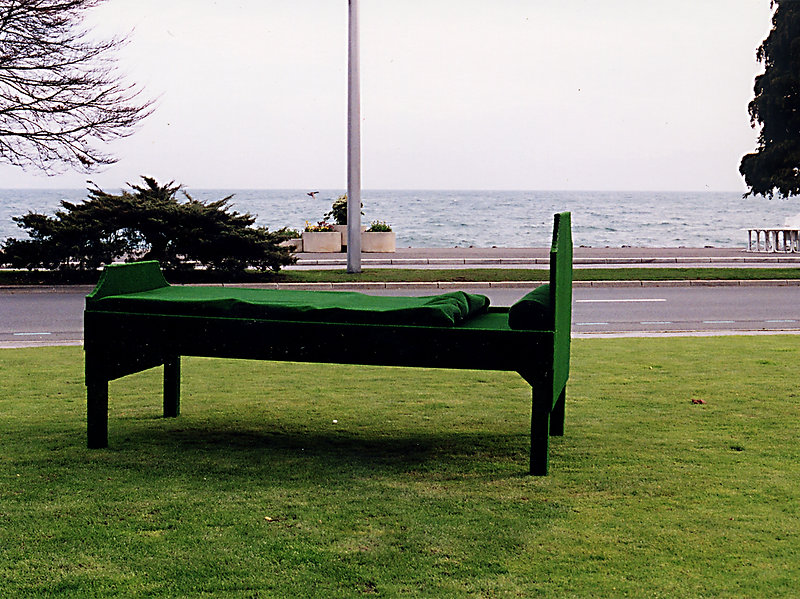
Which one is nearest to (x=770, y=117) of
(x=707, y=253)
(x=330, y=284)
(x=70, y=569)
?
(x=707, y=253)

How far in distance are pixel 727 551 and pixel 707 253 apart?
26.1 metres

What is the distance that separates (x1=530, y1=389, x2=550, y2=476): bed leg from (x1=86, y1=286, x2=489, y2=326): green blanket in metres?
0.59

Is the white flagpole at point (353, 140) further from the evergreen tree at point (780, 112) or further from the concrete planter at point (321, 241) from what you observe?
the evergreen tree at point (780, 112)

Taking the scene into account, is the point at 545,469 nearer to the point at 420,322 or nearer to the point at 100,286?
the point at 420,322

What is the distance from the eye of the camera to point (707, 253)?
92.4ft

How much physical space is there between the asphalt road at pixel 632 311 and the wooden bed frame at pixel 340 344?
5124 millimetres

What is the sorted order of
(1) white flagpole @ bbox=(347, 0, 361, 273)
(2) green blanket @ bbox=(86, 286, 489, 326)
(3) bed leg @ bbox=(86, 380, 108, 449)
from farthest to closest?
(1) white flagpole @ bbox=(347, 0, 361, 273) < (3) bed leg @ bbox=(86, 380, 108, 449) < (2) green blanket @ bbox=(86, 286, 489, 326)

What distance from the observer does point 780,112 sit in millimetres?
29172

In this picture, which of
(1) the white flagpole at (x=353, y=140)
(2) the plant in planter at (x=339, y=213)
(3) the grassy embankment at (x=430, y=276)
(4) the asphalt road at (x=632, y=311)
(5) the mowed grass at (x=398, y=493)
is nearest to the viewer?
(5) the mowed grass at (x=398, y=493)

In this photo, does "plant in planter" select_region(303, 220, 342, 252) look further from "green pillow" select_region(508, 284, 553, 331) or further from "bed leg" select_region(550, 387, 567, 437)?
"green pillow" select_region(508, 284, 553, 331)

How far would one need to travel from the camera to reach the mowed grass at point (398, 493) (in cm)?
327

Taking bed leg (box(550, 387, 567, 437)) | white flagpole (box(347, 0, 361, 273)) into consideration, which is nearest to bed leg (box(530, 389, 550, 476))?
bed leg (box(550, 387, 567, 437))

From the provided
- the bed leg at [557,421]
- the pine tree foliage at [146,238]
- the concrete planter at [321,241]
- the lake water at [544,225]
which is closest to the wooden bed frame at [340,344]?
the bed leg at [557,421]

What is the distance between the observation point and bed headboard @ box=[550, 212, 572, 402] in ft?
14.4
